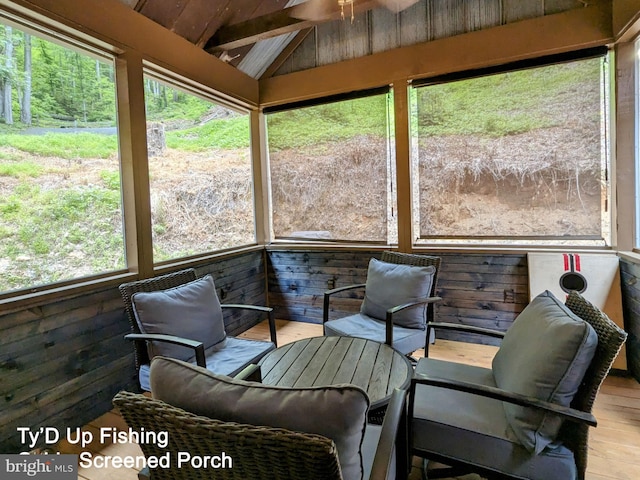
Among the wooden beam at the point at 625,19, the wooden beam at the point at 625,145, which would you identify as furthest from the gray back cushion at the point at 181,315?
the wooden beam at the point at 625,19

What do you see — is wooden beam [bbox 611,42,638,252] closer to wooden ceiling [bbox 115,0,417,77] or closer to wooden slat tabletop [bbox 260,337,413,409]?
wooden ceiling [bbox 115,0,417,77]

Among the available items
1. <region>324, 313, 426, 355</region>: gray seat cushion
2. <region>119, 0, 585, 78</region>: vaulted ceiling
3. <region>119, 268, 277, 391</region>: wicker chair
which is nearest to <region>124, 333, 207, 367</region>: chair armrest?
<region>119, 268, 277, 391</region>: wicker chair

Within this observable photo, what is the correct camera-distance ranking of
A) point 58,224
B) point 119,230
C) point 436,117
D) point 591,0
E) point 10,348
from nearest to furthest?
point 10,348
point 58,224
point 119,230
point 591,0
point 436,117

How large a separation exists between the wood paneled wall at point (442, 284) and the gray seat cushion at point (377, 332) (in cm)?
93

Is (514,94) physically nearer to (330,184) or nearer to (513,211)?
(513,211)

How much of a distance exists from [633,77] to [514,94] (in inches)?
31.0

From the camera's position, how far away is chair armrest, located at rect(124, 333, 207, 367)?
70.4 inches

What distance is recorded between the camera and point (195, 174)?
323 centimetres

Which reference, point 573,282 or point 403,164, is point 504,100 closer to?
point 403,164

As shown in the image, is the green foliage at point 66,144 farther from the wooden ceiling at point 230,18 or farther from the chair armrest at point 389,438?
the chair armrest at point 389,438

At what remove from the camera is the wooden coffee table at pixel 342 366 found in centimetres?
165

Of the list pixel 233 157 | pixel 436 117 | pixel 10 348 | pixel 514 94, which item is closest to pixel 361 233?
pixel 436 117

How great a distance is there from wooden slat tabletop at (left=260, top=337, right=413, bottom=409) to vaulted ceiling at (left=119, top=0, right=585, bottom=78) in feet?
8.01

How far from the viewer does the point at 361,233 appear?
3664 mm
